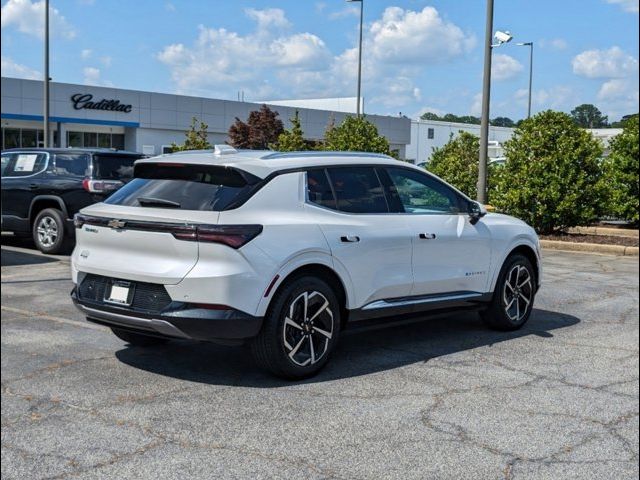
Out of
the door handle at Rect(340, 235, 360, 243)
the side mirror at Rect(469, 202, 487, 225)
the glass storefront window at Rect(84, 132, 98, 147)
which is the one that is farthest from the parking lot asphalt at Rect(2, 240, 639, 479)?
the glass storefront window at Rect(84, 132, 98, 147)

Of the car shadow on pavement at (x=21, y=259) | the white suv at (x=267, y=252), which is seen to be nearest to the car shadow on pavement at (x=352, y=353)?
the white suv at (x=267, y=252)

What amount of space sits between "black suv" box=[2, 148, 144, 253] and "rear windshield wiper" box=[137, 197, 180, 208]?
7103 millimetres

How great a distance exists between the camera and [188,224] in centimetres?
532

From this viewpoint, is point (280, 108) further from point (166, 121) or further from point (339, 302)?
point (339, 302)

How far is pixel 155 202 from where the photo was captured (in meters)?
5.64

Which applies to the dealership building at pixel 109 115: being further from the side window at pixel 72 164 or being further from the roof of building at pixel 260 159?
the roof of building at pixel 260 159

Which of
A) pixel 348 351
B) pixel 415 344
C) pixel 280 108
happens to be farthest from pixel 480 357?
pixel 280 108

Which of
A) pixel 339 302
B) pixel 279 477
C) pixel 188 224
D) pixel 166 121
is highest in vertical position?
pixel 166 121

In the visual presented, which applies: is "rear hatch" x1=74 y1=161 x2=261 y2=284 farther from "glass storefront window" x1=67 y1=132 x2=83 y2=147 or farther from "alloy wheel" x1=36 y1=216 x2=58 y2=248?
"glass storefront window" x1=67 y1=132 x2=83 y2=147

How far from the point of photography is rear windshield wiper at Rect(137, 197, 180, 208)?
18.3 feet

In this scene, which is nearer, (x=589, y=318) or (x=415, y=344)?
(x=415, y=344)

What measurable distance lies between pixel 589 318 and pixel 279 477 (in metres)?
5.45

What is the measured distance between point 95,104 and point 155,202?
44.7 m

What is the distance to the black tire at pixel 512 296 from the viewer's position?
7.42 metres
